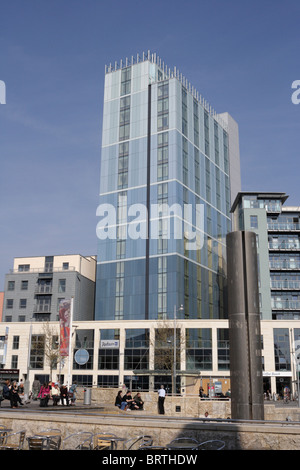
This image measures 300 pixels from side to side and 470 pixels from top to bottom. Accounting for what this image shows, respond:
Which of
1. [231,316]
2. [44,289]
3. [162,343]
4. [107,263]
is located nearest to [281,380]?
[162,343]

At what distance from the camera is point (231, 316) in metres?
17.6

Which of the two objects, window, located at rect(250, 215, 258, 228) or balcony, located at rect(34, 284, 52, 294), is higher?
window, located at rect(250, 215, 258, 228)

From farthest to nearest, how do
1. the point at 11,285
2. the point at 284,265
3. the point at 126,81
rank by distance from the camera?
the point at 126,81
the point at 11,285
the point at 284,265

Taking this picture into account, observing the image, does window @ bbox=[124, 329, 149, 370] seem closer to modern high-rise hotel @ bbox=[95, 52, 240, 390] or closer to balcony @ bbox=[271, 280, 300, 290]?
modern high-rise hotel @ bbox=[95, 52, 240, 390]

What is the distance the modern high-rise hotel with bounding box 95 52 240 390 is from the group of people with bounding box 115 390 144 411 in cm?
4014

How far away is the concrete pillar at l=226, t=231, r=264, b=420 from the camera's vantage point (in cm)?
1661

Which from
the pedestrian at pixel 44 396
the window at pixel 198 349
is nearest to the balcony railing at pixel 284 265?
the window at pixel 198 349

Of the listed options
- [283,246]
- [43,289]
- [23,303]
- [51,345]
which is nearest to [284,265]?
[283,246]

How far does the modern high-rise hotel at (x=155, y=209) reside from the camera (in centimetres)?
8065

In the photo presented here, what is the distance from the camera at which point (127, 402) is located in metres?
28.3

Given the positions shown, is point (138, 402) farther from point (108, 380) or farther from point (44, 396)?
point (108, 380)

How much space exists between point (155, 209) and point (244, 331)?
225ft

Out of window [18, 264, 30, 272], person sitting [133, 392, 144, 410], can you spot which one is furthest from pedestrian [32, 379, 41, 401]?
window [18, 264, 30, 272]

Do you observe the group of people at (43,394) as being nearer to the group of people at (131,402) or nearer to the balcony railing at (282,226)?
the group of people at (131,402)
